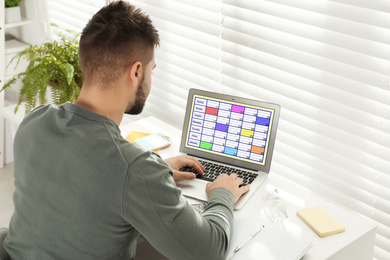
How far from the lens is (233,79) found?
2.29 meters

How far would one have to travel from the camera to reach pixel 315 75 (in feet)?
6.46

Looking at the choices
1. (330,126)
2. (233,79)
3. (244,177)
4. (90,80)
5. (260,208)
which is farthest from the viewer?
(233,79)

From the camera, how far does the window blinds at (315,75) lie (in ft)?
5.97

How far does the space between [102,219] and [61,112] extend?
31cm

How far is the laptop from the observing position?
72.2 inches

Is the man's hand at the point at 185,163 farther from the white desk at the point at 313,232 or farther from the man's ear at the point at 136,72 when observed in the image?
the man's ear at the point at 136,72

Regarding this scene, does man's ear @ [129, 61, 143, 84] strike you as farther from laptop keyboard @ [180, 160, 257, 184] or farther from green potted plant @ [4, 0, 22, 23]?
green potted plant @ [4, 0, 22, 23]

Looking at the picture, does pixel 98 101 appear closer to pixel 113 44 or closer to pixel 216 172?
pixel 113 44

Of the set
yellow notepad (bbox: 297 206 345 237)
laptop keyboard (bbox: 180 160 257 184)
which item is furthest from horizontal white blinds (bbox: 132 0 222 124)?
yellow notepad (bbox: 297 206 345 237)

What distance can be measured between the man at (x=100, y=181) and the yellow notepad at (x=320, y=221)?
346 mm

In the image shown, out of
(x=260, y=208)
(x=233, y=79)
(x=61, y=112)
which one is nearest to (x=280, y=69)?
(x=233, y=79)

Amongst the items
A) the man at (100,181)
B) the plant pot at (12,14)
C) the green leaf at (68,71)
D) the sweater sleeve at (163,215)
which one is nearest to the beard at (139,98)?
the man at (100,181)

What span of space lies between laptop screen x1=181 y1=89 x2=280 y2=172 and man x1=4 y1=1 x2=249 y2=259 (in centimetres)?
50

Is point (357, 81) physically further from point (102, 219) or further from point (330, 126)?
point (102, 219)
